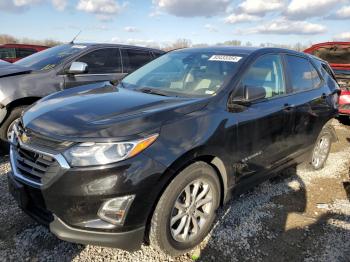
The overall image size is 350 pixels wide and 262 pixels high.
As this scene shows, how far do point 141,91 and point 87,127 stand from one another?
109 centimetres

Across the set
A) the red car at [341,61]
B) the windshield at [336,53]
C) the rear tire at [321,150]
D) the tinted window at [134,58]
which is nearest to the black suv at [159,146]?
the rear tire at [321,150]

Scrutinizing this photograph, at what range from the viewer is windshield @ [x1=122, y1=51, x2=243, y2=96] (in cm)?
331

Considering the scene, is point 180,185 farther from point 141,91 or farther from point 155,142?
point 141,91

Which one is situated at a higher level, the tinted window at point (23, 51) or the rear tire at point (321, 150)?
the tinted window at point (23, 51)

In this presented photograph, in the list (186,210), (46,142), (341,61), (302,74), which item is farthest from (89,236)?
(341,61)

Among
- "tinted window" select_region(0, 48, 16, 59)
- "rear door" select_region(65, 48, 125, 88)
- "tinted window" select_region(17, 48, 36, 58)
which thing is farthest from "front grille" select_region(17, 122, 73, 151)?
"tinted window" select_region(0, 48, 16, 59)

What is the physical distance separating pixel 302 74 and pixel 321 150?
1.42m

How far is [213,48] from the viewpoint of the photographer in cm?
397

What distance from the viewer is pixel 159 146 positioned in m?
2.46

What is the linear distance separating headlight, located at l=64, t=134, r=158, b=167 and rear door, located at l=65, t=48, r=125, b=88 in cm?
335

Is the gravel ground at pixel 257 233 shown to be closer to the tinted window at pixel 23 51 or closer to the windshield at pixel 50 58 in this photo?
the windshield at pixel 50 58

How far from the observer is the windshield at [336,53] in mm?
8016

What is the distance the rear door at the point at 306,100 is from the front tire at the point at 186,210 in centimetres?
161

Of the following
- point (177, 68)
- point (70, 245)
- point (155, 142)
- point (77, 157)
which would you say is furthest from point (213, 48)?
point (70, 245)
